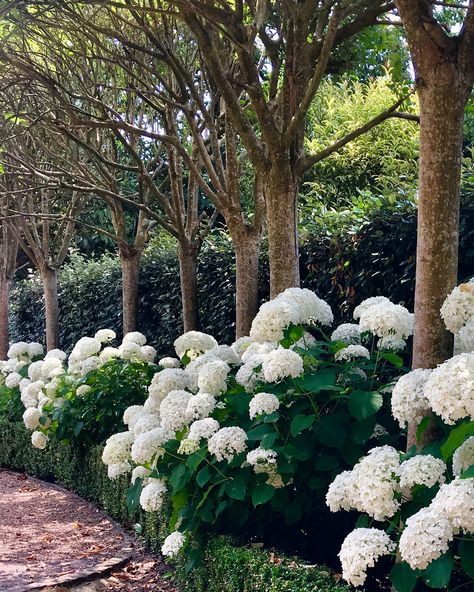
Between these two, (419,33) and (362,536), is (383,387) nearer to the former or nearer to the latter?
(362,536)

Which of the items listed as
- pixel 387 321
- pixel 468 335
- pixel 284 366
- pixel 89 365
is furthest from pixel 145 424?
pixel 89 365

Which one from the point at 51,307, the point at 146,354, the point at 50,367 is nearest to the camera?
the point at 146,354

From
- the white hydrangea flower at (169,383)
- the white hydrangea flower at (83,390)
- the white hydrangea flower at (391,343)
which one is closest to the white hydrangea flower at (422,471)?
the white hydrangea flower at (391,343)

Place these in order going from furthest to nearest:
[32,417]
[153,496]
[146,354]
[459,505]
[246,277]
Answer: [32,417] < [146,354] < [246,277] < [153,496] < [459,505]

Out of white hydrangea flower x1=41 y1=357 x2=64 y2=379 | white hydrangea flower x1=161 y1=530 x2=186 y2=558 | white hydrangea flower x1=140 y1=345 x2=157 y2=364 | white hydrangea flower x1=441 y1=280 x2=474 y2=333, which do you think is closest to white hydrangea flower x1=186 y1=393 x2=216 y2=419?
white hydrangea flower x1=161 y1=530 x2=186 y2=558

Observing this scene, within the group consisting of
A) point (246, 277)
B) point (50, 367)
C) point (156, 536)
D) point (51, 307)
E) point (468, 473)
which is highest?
point (51, 307)

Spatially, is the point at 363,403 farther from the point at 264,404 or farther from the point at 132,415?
the point at 132,415

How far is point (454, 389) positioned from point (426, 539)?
530 millimetres

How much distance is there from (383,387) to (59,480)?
568 cm

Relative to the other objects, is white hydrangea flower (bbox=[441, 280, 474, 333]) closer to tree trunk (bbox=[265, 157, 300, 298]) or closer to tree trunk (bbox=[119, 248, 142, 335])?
tree trunk (bbox=[265, 157, 300, 298])

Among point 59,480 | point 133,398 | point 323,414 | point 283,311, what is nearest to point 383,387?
point 323,414

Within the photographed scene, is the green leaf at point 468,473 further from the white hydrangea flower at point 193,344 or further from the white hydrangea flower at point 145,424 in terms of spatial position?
the white hydrangea flower at point 193,344

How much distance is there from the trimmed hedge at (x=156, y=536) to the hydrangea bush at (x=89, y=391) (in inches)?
9.9

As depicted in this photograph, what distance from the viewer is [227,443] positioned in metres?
4.09
